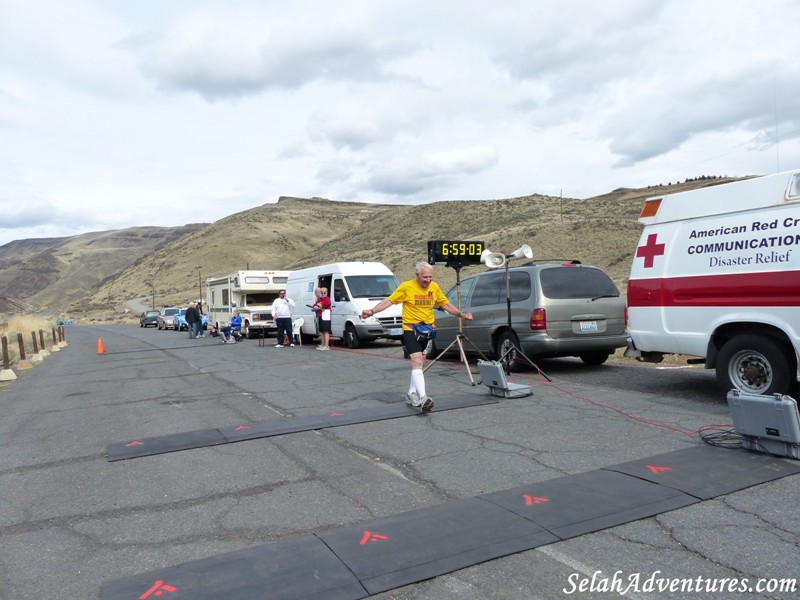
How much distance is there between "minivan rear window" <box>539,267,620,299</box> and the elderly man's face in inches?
113

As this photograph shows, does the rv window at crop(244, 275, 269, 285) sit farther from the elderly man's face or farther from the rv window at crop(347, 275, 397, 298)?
the elderly man's face

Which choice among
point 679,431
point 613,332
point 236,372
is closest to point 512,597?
point 679,431

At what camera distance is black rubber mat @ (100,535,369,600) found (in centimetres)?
337

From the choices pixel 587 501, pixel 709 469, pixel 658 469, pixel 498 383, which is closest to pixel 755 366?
pixel 709 469

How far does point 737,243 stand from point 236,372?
9859 mm

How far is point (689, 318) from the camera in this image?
25.6 ft

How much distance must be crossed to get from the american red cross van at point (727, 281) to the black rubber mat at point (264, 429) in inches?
99.0

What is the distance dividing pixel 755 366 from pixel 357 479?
16.0ft

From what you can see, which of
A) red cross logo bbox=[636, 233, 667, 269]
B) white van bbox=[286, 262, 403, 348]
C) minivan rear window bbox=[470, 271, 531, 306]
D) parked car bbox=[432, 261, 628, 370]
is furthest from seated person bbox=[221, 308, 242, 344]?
red cross logo bbox=[636, 233, 667, 269]

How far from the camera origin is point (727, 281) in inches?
289

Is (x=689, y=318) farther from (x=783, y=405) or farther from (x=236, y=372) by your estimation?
(x=236, y=372)

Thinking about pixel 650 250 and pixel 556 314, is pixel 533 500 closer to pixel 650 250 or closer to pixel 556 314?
pixel 650 250

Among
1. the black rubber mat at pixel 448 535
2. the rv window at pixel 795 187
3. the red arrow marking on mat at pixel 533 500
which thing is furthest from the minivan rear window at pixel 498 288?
the red arrow marking on mat at pixel 533 500

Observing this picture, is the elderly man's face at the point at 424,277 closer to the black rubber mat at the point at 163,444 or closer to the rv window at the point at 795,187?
the black rubber mat at the point at 163,444
